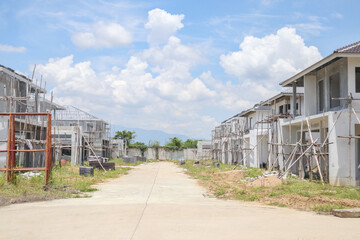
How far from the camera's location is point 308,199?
35.1ft

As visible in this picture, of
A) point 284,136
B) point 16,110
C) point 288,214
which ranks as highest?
point 16,110

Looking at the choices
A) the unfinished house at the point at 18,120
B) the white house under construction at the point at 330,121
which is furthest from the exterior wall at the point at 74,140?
the white house under construction at the point at 330,121

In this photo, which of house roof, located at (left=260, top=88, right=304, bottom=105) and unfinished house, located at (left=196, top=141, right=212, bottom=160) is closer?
house roof, located at (left=260, top=88, right=304, bottom=105)

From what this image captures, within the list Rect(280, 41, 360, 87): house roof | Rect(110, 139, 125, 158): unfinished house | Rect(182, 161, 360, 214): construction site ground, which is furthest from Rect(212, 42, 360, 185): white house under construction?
Rect(110, 139, 125, 158): unfinished house

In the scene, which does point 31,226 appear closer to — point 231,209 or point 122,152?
point 231,209

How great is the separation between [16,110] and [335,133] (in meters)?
18.5

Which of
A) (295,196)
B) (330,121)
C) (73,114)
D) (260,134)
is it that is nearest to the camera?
(295,196)

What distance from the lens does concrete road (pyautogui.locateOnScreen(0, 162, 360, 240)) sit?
633 cm

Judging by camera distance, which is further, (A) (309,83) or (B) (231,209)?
(A) (309,83)

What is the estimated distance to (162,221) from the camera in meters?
7.43

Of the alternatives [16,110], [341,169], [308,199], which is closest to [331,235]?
[308,199]

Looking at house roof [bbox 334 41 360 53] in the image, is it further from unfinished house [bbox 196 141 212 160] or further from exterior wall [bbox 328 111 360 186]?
unfinished house [bbox 196 141 212 160]

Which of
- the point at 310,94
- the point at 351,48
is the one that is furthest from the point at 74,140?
the point at 351,48

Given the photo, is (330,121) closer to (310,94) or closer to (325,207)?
(310,94)
